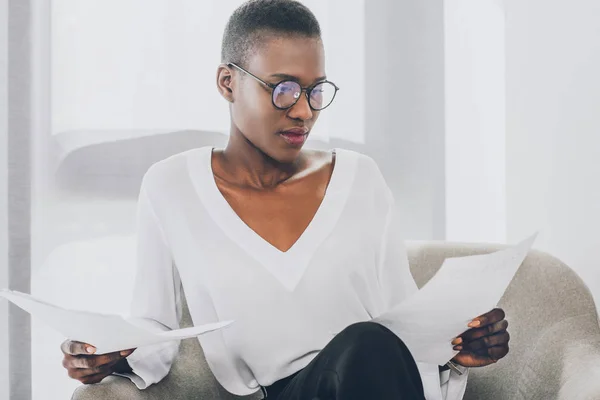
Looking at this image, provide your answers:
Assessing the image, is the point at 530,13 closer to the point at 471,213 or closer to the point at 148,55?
the point at 471,213

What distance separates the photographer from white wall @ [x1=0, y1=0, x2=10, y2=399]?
1.49 m

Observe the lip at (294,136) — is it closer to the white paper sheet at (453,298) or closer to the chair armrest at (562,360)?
the white paper sheet at (453,298)

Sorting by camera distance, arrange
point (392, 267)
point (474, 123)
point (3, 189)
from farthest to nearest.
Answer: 1. point (474, 123)
2. point (3, 189)
3. point (392, 267)

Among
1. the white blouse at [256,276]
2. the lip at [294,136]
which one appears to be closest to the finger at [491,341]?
the white blouse at [256,276]

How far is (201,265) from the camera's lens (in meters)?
1.18

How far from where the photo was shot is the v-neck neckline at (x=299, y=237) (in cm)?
116

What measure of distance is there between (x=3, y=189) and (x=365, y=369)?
908 mm

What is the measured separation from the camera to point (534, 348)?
1.29m

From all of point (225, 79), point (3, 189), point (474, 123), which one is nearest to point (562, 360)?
point (225, 79)

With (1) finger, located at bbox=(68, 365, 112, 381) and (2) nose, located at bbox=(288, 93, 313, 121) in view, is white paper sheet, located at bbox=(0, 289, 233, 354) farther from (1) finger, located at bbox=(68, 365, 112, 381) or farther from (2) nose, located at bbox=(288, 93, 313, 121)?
(2) nose, located at bbox=(288, 93, 313, 121)

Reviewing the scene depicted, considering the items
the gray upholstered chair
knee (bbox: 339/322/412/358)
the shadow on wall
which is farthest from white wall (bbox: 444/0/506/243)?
knee (bbox: 339/322/412/358)

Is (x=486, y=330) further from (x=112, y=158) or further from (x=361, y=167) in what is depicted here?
(x=112, y=158)

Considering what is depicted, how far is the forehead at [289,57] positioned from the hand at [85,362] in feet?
1.53

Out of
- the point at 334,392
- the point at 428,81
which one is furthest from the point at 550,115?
the point at 334,392
